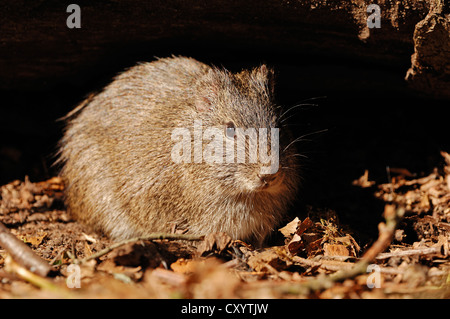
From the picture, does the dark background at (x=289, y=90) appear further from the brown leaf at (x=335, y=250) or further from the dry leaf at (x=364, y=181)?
the brown leaf at (x=335, y=250)

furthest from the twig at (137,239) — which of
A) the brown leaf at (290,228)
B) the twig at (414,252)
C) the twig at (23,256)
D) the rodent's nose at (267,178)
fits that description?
the twig at (414,252)

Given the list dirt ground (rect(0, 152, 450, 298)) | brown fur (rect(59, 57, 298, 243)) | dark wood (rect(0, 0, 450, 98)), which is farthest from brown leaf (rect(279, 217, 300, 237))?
dark wood (rect(0, 0, 450, 98))

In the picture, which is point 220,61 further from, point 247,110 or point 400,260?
point 400,260

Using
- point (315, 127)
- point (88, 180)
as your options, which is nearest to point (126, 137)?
point (88, 180)

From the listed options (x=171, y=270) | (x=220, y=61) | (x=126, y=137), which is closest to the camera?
(x=171, y=270)

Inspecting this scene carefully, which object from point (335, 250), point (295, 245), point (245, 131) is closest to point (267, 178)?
point (245, 131)
